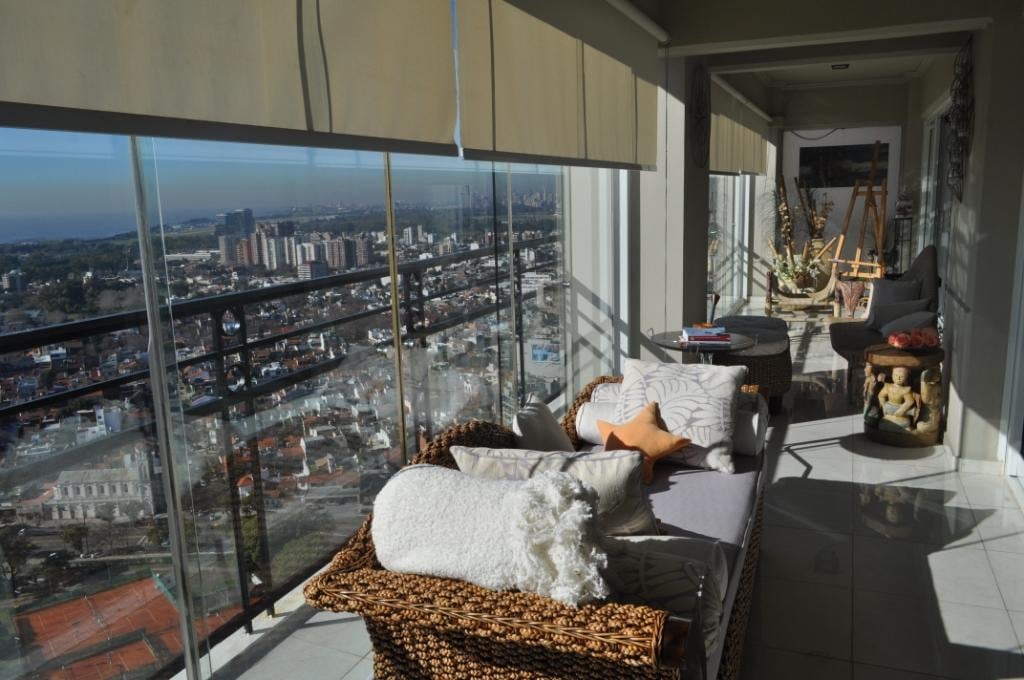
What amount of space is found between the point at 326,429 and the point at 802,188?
10473mm

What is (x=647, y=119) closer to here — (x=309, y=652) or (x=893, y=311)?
(x=893, y=311)

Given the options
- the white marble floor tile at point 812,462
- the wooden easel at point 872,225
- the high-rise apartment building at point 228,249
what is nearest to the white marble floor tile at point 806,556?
the white marble floor tile at point 812,462

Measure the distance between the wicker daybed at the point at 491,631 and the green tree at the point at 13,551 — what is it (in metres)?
0.60

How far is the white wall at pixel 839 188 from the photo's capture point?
38.2 feet

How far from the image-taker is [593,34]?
170 inches

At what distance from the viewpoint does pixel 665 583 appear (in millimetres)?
1891

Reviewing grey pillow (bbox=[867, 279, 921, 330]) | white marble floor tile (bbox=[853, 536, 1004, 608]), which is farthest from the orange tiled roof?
grey pillow (bbox=[867, 279, 921, 330])

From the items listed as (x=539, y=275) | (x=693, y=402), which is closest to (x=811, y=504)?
(x=693, y=402)

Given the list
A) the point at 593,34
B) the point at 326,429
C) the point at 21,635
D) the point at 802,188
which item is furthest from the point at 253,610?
the point at 802,188

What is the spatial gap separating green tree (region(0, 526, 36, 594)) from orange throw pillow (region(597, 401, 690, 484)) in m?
2.12

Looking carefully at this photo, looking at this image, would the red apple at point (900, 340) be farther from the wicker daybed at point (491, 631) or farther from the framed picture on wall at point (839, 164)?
the framed picture on wall at point (839, 164)

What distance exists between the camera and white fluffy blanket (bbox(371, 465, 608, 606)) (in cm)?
Answer: 177

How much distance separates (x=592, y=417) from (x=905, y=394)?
8.18 feet

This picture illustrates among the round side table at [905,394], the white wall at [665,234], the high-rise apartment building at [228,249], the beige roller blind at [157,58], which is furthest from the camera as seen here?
the white wall at [665,234]
